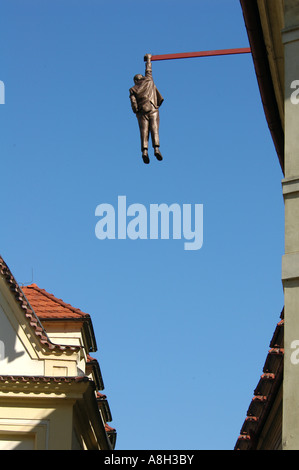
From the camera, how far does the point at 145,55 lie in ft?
41.9

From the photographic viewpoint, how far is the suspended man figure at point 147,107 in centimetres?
1206

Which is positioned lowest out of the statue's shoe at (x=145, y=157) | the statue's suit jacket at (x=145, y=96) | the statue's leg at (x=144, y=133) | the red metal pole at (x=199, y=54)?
the statue's shoe at (x=145, y=157)

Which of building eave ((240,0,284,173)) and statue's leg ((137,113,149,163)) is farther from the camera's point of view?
building eave ((240,0,284,173))

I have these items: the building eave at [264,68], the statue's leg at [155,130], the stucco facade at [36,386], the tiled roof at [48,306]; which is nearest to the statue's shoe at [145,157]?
the statue's leg at [155,130]

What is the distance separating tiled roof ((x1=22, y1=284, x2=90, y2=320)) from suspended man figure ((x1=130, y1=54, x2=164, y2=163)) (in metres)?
12.8

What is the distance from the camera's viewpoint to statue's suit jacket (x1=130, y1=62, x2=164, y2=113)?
40.5 ft
